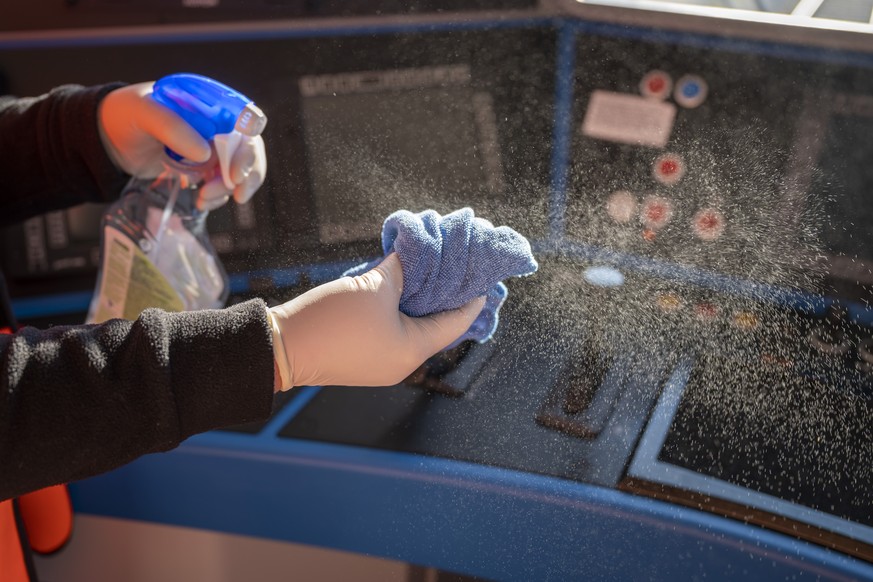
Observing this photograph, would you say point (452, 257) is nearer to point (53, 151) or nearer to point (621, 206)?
point (621, 206)

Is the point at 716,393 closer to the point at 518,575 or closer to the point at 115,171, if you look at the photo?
the point at 518,575

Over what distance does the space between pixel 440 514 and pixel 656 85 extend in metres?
0.81

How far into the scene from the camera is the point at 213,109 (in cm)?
101

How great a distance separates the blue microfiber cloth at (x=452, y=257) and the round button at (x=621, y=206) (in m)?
0.40

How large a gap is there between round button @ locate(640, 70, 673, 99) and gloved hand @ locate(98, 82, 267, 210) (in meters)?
0.64

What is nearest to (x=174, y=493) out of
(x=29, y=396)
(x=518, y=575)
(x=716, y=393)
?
(x=29, y=396)

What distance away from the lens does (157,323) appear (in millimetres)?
727

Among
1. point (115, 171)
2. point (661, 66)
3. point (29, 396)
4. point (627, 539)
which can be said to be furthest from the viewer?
point (661, 66)

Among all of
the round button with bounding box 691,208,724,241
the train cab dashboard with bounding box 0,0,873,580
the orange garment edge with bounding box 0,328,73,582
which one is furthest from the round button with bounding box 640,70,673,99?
the orange garment edge with bounding box 0,328,73,582

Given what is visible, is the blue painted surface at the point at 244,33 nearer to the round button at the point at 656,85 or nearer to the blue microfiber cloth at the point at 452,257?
the round button at the point at 656,85

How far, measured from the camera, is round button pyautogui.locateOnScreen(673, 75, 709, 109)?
1293 mm

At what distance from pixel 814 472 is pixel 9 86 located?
4.43 feet

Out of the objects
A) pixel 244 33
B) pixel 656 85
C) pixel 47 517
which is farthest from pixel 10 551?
pixel 656 85

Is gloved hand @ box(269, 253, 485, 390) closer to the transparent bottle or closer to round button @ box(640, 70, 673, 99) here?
the transparent bottle
